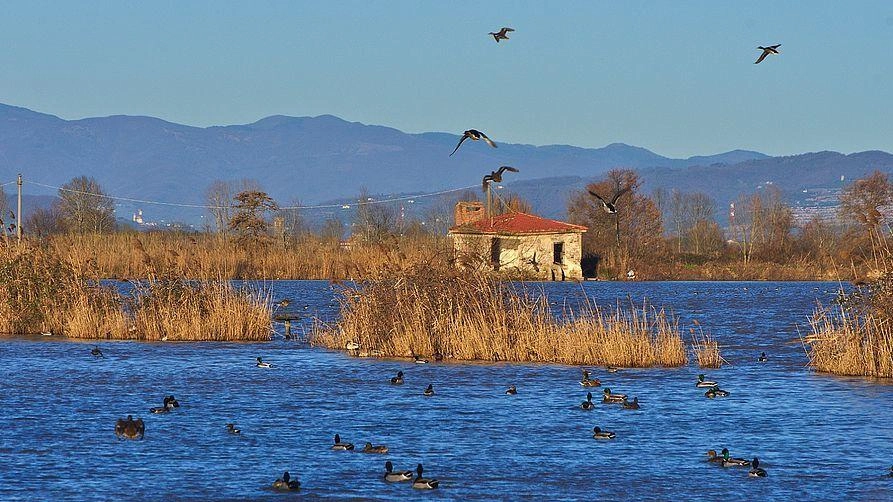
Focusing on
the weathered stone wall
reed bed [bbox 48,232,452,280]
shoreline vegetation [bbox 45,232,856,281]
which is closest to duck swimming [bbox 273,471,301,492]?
shoreline vegetation [bbox 45,232,856,281]

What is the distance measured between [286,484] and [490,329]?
46.8 ft

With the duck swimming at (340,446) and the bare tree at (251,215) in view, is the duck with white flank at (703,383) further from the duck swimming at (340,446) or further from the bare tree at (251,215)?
the bare tree at (251,215)

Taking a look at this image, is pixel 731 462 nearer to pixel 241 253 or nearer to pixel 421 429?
pixel 421 429

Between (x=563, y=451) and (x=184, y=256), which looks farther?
(x=184, y=256)

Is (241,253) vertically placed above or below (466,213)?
below

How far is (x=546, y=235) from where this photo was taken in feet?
261

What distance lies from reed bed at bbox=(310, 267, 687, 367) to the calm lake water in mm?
608

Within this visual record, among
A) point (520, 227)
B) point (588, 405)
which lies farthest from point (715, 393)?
point (520, 227)

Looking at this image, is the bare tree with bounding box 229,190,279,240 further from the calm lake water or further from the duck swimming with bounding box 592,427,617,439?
the duck swimming with bounding box 592,427,617,439

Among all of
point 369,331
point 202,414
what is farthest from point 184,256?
point 202,414

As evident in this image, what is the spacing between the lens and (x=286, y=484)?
616 inches

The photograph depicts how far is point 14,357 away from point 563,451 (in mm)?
16844

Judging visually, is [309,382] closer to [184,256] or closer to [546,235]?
[184,256]

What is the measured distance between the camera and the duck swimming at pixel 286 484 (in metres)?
15.6
